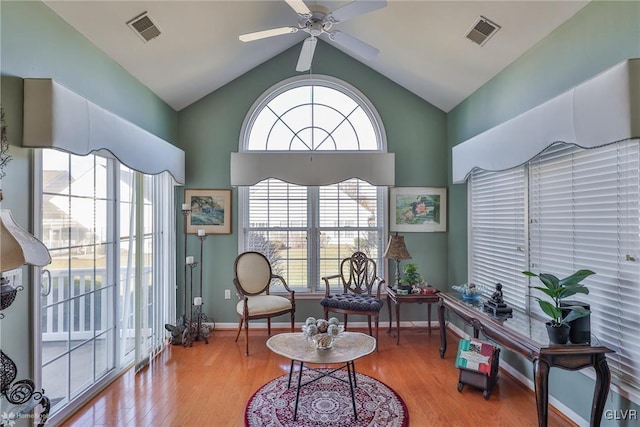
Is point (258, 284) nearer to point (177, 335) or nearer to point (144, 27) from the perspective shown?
point (177, 335)

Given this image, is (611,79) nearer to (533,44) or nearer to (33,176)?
(533,44)

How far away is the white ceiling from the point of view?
8.30 ft

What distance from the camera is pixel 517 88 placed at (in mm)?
2947

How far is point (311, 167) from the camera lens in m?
4.20

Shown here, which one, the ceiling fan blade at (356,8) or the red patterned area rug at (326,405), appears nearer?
the ceiling fan blade at (356,8)

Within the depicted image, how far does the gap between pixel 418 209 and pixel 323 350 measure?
2543mm

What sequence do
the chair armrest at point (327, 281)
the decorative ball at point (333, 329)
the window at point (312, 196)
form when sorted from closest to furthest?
the decorative ball at point (333, 329), the chair armrest at point (327, 281), the window at point (312, 196)

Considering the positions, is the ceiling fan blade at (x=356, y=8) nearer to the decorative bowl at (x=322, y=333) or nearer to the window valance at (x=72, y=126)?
the window valance at (x=72, y=126)

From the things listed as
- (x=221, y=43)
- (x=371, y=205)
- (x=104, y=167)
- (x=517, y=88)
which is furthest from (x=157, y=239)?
(x=517, y=88)

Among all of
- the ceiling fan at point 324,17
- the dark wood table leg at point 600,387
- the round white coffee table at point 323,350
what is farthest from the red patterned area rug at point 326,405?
the ceiling fan at point 324,17

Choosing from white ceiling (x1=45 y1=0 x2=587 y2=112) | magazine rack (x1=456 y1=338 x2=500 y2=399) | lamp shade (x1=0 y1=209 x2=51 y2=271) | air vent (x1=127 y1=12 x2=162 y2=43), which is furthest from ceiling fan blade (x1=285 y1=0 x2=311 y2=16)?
magazine rack (x1=456 y1=338 x2=500 y2=399)

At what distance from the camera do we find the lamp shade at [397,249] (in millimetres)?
3949

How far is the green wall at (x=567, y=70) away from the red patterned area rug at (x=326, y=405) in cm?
121

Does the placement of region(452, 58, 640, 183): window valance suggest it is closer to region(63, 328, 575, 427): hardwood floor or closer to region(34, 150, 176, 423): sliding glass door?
region(63, 328, 575, 427): hardwood floor
